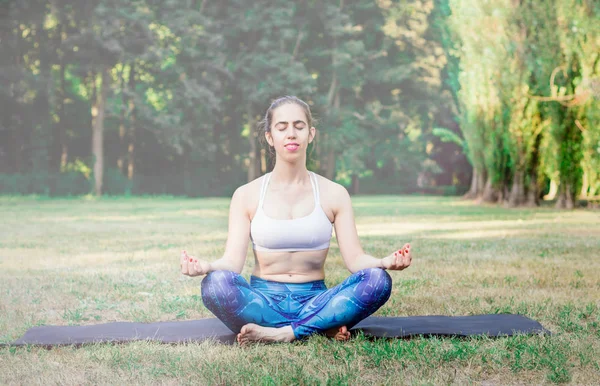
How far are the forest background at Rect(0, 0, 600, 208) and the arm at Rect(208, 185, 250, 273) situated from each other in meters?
14.0

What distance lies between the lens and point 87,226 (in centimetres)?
1415

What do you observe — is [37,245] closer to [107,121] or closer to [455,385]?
[455,385]

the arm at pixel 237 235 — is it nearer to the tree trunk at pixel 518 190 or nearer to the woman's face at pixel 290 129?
the woman's face at pixel 290 129

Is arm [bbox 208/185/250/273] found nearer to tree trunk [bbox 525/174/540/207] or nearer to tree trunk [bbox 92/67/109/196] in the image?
tree trunk [bbox 525/174/540/207]

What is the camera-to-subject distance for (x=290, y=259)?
13.9 feet

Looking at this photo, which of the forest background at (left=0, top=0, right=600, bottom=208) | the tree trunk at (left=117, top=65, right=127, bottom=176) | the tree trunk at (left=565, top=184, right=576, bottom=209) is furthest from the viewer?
the tree trunk at (left=117, top=65, right=127, bottom=176)

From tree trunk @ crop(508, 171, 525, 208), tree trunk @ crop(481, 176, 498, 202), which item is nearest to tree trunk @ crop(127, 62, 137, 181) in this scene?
tree trunk @ crop(481, 176, 498, 202)

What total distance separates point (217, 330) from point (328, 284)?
7.41 ft

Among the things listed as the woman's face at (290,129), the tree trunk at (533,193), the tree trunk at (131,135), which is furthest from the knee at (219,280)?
the tree trunk at (131,135)

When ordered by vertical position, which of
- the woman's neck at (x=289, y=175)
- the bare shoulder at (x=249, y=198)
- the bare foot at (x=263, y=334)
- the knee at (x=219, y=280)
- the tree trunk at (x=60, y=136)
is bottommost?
the bare foot at (x=263, y=334)

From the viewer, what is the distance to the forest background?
64.5 feet

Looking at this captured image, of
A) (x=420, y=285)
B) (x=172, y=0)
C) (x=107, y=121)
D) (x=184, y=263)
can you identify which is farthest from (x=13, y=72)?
(x=184, y=263)

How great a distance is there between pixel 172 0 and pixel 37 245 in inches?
1020

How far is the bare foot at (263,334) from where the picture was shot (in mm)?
4004
